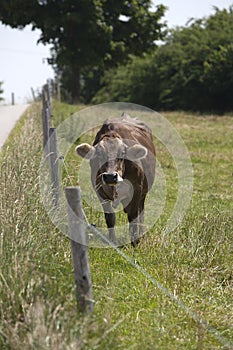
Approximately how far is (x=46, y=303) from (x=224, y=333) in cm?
158

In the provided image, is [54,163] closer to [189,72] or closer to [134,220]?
[134,220]

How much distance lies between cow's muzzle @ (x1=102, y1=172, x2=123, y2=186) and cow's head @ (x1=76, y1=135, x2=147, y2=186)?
6.4 inches

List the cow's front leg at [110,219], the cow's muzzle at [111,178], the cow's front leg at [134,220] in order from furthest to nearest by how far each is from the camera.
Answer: the cow's front leg at [134,220]
the cow's front leg at [110,219]
the cow's muzzle at [111,178]

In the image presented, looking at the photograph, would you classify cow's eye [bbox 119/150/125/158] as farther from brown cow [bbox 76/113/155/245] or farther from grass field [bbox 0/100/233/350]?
grass field [bbox 0/100/233/350]

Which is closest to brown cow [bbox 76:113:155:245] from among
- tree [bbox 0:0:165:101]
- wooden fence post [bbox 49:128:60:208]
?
wooden fence post [bbox 49:128:60:208]

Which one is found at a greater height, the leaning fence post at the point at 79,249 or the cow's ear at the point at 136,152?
the cow's ear at the point at 136,152

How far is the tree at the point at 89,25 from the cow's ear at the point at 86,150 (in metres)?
23.9

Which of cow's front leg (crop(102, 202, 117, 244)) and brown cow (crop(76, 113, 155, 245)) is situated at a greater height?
brown cow (crop(76, 113, 155, 245))

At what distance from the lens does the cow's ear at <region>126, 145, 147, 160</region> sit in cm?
630

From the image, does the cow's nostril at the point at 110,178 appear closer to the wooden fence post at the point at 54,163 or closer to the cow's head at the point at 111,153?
the cow's head at the point at 111,153

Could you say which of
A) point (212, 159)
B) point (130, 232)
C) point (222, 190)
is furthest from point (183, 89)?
point (130, 232)

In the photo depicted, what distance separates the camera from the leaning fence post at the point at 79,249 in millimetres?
3791

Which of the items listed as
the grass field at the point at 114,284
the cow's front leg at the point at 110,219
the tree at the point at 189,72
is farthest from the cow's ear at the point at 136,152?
the tree at the point at 189,72

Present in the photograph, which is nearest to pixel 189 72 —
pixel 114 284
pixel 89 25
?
pixel 89 25
